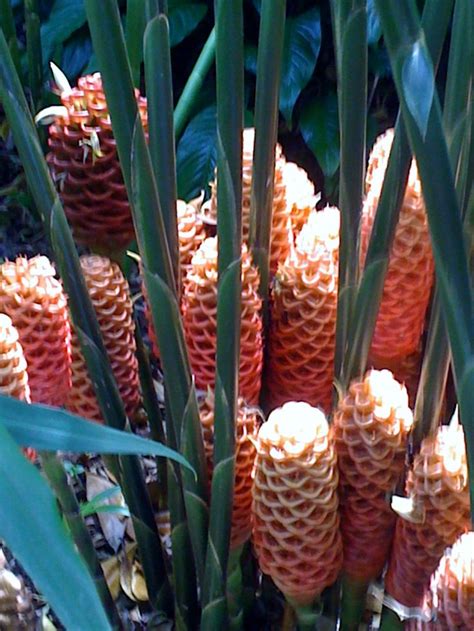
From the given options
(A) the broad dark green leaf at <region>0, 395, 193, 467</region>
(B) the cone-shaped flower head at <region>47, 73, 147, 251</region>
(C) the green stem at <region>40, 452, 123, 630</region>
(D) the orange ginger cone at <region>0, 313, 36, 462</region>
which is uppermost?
(B) the cone-shaped flower head at <region>47, 73, 147, 251</region>

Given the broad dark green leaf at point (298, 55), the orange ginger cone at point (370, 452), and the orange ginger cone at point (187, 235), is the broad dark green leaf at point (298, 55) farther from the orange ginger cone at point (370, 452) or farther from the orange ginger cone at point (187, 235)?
the orange ginger cone at point (370, 452)

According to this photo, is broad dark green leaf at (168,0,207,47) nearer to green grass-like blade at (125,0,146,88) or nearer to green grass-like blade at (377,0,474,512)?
green grass-like blade at (125,0,146,88)

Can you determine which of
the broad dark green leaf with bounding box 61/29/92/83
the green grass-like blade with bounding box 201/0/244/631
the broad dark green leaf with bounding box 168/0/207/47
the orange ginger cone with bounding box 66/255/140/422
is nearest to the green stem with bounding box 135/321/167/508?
the orange ginger cone with bounding box 66/255/140/422

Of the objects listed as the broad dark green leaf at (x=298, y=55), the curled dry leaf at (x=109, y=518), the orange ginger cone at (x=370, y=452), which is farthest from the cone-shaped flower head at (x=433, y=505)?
the broad dark green leaf at (x=298, y=55)

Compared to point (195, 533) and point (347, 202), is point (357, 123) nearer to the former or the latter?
point (347, 202)

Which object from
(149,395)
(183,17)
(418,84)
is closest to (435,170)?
(418,84)

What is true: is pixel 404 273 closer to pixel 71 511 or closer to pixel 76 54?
pixel 71 511

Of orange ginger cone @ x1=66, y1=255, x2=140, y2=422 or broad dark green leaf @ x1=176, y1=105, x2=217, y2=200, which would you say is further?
broad dark green leaf @ x1=176, y1=105, x2=217, y2=200
